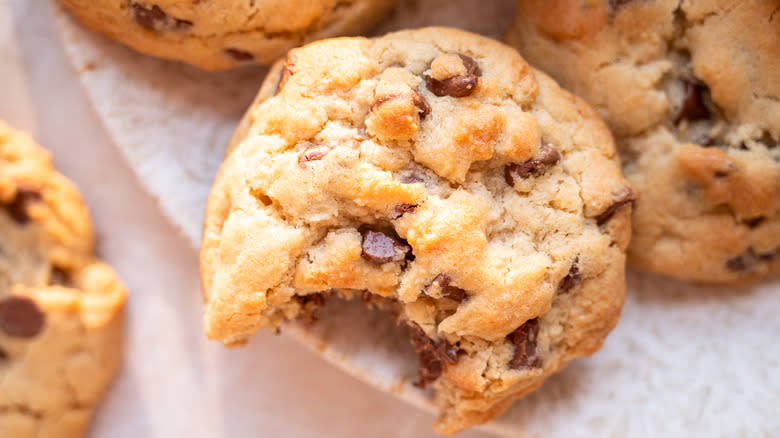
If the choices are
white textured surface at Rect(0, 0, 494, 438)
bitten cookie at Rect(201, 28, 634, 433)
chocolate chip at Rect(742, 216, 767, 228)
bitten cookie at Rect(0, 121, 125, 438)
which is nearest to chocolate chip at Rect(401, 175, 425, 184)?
bitten cookie at Rect(201, 28, 634, 433)

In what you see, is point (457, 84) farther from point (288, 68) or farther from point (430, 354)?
point (430, 354)

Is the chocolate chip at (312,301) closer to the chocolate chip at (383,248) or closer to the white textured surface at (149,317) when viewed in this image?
the chocolate chip at (383,248)

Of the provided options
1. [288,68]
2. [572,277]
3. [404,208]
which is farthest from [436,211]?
[288,68]

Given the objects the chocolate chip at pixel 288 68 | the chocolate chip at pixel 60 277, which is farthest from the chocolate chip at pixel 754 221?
the chocolate chip at pixel 60 277

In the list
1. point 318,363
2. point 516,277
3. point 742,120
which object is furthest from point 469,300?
point 318,363

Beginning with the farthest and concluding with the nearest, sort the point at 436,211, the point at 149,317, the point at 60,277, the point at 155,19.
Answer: the point at 149,317
the point at 60,277
the point at 155,19
the point at 436,211

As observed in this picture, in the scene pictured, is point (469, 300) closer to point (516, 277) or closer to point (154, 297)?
point (516, 277)
